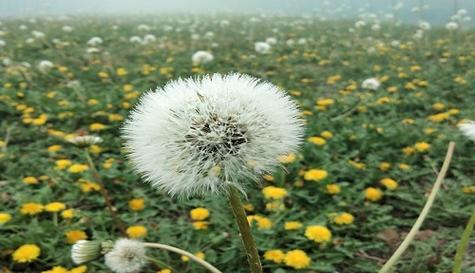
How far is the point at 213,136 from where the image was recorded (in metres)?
1.21

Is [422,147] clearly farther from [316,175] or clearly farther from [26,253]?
[26,253]

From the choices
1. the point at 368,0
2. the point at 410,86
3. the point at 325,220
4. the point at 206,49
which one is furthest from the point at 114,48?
the point at 368,0

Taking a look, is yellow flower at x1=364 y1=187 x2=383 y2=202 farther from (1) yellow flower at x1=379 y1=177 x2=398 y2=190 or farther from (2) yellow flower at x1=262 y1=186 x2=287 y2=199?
(2) yellow flower at x1=262 y1=186 x2=287 y2=199

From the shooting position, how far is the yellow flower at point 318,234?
6.64ft

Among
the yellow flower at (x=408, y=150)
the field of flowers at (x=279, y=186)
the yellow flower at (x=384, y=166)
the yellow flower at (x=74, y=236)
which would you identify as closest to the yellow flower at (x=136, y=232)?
the field of flowers at (x=279, y=186)

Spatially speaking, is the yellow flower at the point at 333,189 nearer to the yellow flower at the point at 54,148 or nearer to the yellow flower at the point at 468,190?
the yellow flower at the point at 468,190

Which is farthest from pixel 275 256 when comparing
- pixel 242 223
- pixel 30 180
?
pixel 30 180

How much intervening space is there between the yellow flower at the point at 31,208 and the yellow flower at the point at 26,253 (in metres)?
0.30

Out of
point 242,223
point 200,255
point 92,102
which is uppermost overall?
point 242,223

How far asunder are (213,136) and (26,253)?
1.14m

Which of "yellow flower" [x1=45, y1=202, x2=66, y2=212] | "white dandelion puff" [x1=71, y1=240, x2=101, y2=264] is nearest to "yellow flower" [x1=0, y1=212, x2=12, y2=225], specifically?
"yellow flower" [x1=45, y1=202, x2=66, y2=212]

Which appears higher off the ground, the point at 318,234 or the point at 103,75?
the point at 103,75

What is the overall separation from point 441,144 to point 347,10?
1992 centimetres

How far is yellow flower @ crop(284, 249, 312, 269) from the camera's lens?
1882 millimetres
